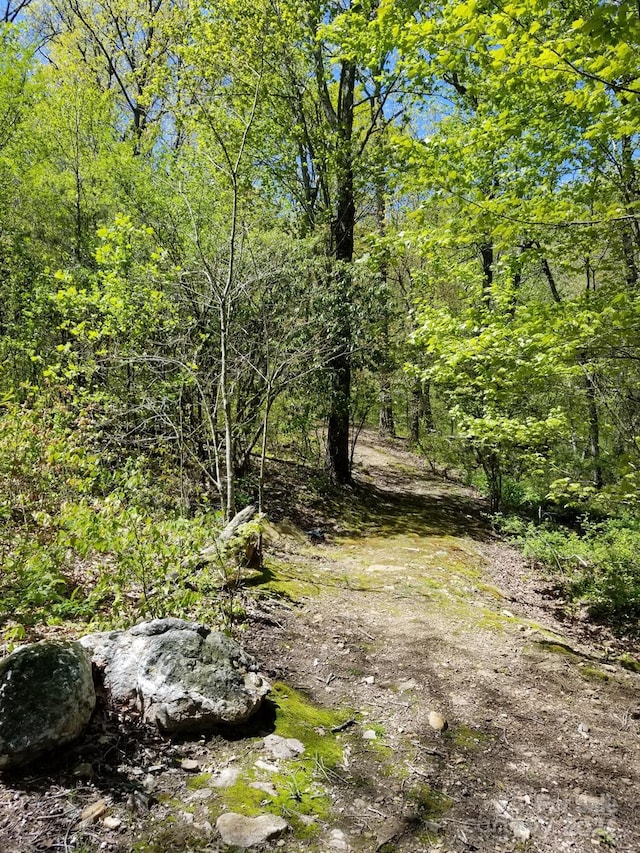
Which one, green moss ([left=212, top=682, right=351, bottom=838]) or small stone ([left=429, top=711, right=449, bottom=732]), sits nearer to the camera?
green moss ([left=212, top=682, right=351, bottom=838])

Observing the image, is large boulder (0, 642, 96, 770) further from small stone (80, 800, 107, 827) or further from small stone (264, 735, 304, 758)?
small stone (264, 735, 304, 758)

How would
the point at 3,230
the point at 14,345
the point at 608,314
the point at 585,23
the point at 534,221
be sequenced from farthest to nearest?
the point at 3,230 < the point at 14,345 < the point at 608,314 < the point at 534,221 < the point at 585,23

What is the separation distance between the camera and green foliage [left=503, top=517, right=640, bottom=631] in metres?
5.98

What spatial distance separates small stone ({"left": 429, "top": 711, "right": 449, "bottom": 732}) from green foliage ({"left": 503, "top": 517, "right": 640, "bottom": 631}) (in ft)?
12.1

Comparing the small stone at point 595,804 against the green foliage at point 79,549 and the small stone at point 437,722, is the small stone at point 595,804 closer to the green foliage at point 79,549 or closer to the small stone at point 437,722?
the small stone at point 437,722

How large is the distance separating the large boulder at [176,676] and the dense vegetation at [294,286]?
13.4 inches

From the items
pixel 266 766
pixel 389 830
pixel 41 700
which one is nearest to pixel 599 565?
pixel 389 830

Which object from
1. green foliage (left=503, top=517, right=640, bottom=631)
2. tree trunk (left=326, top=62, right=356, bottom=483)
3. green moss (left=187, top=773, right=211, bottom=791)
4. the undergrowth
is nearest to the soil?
green moss (left=187, top=773, right=211, bottom=791)

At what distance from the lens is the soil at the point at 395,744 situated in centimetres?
205

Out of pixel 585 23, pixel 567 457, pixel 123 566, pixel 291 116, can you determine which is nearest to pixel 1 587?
pixel 123 566

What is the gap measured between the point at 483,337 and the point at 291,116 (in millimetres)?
7900

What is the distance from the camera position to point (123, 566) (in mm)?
3260

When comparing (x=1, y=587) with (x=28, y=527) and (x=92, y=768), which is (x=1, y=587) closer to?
(x=28, y=527)

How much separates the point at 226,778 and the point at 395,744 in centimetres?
108
